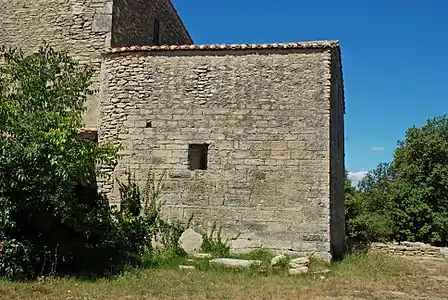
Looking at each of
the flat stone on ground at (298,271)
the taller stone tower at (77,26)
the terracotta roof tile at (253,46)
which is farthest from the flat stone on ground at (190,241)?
the terracotta roof tile at (253,46)

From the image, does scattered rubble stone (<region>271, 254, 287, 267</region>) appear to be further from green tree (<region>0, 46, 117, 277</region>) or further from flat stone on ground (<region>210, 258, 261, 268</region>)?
green tree (<region>0, 46, 117, 277</region>)

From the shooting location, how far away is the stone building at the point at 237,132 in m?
10.1

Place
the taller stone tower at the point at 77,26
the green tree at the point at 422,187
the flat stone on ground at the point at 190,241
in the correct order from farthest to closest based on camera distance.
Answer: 1. the green tree at the point at 422,187
2. the taller stone tower at the point at 77,26
3. the flat stone on ground at the point at 190,241

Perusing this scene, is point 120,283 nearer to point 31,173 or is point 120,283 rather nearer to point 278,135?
point 31,173

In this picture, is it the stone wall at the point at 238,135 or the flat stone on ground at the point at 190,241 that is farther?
the flat stone on ground at the point at 190,241

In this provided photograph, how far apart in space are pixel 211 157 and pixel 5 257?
4.52m

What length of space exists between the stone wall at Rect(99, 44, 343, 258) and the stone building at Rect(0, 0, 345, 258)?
0.02m

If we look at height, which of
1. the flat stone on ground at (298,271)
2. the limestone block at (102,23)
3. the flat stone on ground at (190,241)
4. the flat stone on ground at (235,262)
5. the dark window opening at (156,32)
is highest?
the dark window opening at (156,32)

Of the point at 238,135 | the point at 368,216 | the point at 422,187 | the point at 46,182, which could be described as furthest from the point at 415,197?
the point at 46,182

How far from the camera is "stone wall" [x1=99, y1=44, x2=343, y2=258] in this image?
10.1 meters

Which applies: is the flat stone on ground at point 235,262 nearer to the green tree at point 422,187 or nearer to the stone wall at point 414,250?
the stone wall at point 414,250

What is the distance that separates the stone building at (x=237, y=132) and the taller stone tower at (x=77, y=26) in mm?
646

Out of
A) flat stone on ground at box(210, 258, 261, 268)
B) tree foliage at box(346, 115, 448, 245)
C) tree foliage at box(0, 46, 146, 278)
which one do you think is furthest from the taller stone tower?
tree foliage at box(346, 115, 448, 245)

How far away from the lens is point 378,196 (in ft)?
66.2
